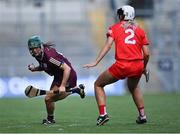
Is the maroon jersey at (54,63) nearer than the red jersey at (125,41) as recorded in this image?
No

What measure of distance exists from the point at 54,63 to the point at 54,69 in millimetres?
386

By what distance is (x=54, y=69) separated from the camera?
48.0ft

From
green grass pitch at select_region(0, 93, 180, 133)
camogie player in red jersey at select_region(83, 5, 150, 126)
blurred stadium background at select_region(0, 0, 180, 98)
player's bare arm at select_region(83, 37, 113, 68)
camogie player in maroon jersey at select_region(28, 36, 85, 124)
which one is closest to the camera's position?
green grass pitch at select_region(0, 93, 180, 133)

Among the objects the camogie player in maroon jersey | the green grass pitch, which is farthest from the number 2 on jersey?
the green grass pitch

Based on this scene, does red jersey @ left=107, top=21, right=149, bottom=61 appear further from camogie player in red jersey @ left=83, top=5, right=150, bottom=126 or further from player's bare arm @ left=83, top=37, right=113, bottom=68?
player's bare arm @ left=83, top=37, right=113, bottom=68

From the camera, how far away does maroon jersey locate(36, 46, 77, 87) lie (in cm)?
1428

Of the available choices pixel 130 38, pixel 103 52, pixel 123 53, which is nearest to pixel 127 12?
pixel 130 38

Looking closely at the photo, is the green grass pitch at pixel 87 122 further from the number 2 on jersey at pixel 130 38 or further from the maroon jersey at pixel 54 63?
the number 2 on jersey at pixel 130 38

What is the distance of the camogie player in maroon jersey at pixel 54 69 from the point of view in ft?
46.8

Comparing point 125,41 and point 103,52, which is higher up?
point 125,41

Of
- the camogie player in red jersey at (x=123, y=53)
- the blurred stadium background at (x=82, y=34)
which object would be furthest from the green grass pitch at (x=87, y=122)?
the blurred stadium background at (x=82, y=34)

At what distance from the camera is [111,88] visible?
30.4 m

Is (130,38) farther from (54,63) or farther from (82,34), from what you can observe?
(82,34)

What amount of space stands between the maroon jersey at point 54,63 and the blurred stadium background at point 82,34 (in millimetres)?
15627
